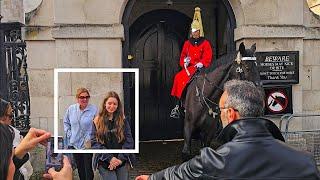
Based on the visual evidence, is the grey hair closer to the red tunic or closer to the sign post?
the red tunic

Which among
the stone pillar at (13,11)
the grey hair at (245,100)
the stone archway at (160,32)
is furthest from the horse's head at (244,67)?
the stone pillar at (13,11)

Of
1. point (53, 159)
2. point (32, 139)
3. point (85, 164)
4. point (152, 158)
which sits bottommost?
point (152, 158)

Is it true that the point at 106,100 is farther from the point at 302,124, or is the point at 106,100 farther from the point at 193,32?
the point at 302,124

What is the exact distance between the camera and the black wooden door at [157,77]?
39.3ft

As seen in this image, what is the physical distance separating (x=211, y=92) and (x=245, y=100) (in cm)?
438

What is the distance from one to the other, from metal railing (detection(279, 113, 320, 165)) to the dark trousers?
3758 millimetres

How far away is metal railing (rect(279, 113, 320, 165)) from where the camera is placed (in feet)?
27.5

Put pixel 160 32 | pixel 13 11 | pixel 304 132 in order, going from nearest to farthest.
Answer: pixel 304 132 → pixel 13 11 → pixel 160 32

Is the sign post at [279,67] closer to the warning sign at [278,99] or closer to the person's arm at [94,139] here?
the warning sign at [278,99]

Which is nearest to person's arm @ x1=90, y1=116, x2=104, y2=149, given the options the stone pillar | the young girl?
the young girl

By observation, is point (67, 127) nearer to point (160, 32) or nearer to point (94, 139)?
point (94, 139)

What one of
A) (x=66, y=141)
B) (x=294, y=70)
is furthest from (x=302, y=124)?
(x=66, y=141)

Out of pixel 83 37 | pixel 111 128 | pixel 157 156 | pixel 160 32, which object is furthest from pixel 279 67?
pixel 111 128

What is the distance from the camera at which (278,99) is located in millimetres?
8750
